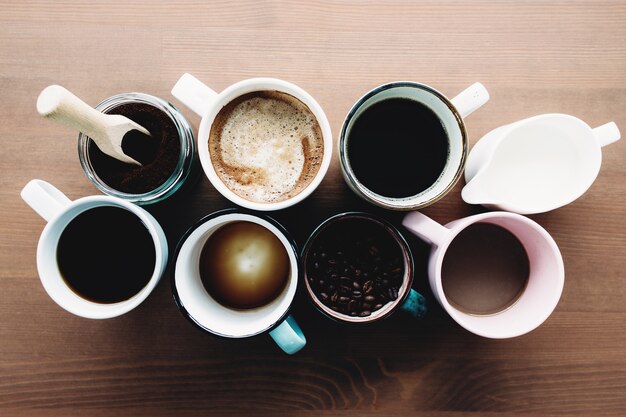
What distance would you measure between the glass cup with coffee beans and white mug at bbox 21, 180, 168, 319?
0.27 m

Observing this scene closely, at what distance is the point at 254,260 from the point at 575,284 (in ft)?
2.24

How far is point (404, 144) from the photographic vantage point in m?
0.81

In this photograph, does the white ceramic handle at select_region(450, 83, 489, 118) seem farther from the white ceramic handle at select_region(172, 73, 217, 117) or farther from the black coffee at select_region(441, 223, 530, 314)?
the white ceramic handle at select_region(172, 73, 217, 117)

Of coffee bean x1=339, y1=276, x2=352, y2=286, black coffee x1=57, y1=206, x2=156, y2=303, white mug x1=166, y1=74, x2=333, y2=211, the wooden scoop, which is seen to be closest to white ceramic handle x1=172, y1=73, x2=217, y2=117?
white mug x1=166, y1=74, x2=333, y2=211

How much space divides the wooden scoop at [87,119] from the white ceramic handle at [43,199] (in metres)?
0.12

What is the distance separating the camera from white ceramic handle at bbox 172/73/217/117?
0.73 m

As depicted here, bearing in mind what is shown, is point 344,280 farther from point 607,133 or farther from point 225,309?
point 607,133

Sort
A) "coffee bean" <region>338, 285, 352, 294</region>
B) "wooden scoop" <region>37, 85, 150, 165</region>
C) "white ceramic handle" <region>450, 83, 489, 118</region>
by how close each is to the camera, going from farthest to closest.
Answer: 1. "coffee bean" <region>338, 285, 352, 294</region>
2. "white ceramic handle" <region>450, 83, 489, 118</region>
3. "wooden scoop" <region>37, 85, 150, 165</region>

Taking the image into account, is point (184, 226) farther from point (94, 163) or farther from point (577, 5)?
point (577, 5)

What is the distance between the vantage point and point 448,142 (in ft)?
2.55

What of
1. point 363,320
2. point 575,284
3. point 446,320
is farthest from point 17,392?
point 575,284

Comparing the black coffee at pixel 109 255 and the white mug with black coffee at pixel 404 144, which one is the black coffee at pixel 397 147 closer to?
the white mug with black coffee at pixel 404 144

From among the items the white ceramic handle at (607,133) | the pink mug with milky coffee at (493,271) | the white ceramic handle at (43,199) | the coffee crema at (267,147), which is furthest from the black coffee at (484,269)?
the white ceramic handle at (43,199)

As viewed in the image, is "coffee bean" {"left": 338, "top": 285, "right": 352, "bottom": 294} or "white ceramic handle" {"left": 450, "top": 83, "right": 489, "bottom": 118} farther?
"coffee bean" {"left": 338, "top": 285, "right": 352, "bottom": 294}
